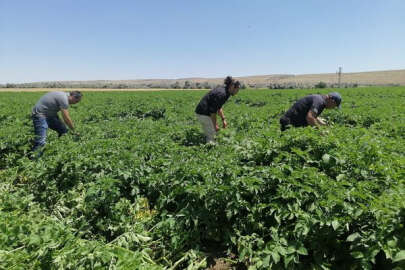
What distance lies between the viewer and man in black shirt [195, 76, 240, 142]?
19.3ft

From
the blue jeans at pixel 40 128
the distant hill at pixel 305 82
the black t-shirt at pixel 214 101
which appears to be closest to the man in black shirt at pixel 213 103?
the black t-shirt at pixel 214 101

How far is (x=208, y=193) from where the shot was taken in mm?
3145

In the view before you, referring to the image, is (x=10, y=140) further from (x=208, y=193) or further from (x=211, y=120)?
(x=208, y=193)

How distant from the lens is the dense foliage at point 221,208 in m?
2.33

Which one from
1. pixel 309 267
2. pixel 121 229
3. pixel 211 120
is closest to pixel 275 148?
pixel 309 267

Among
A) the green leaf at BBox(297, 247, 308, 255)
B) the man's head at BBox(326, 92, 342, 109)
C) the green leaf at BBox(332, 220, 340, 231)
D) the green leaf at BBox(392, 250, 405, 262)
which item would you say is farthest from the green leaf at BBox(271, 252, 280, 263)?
the man's head at BBox(326, 92, 342, 109)

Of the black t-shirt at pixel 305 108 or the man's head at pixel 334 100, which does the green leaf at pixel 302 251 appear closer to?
the black t-shirt at pixel 305 108

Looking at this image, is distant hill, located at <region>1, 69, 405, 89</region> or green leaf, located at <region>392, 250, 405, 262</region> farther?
distant hill, located at <region>1, 69, 405, 89</region>

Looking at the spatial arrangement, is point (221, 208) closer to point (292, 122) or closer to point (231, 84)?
point (292, 122)

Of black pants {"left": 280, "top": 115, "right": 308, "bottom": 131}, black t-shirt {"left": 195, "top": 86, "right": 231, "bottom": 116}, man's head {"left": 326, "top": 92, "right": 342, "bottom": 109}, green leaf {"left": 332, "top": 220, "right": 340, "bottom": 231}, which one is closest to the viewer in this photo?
green leaf {"left": 332, "top": 220, "right": 340, "bottom": 231}

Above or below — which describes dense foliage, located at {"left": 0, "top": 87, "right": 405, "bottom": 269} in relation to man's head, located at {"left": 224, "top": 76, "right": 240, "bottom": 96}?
below

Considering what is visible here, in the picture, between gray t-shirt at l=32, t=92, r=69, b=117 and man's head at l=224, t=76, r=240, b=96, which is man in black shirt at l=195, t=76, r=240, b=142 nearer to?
man's head at l=224, t=76, r=240, b=96

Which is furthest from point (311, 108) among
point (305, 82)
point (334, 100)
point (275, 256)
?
point (305, 82)

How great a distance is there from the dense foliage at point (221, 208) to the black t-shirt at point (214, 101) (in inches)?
62.9
